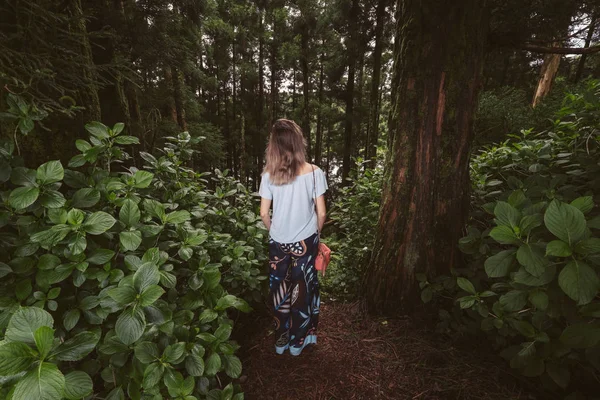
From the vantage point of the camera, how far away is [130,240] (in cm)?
112

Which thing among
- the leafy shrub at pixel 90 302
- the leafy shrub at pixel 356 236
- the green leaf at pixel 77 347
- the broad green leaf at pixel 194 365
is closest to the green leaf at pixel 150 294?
the leafy shrub at pixel 90 302

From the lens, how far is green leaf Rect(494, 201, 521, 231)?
1261 mm

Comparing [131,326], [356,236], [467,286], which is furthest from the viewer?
[356,236]

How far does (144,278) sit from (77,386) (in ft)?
1.14

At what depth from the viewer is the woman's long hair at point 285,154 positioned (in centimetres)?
227

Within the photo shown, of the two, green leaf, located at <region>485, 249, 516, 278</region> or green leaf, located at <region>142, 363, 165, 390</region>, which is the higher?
green leaf, located at <region>485, 249, 516, 278</region>

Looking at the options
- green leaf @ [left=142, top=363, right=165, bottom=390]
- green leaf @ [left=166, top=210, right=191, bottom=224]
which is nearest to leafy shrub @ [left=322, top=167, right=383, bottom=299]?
green leaf @ [left=166, top=210, right=191, bottom=224]

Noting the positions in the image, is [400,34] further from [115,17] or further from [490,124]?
[490,124]

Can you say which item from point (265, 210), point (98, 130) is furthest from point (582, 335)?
point (98, 130)

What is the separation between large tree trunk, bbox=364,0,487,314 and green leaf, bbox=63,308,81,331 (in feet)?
7.51

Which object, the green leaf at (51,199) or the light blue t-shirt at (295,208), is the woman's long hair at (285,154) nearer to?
the light blue t-shirt at (295,208)

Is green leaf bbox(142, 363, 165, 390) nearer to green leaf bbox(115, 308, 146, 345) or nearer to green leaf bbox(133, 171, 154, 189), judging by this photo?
green leaf bbox(115, 308, 146, 345)

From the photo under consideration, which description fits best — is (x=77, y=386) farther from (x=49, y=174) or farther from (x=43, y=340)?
(x=49, y=174)

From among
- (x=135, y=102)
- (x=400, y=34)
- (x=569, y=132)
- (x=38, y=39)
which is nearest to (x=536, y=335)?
(x=569, y=132)
